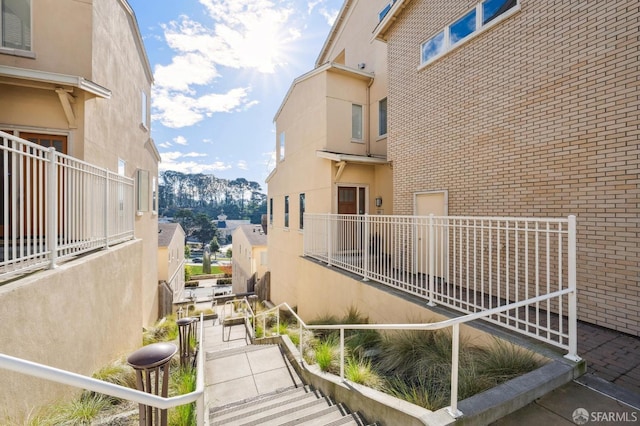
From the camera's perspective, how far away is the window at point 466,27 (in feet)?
19.7

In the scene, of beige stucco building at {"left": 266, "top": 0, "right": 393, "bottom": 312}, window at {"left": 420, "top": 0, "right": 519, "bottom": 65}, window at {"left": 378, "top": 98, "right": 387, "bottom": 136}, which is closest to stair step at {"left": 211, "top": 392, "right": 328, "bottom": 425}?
beige stucco building at {"left": 266, "top": 0, "right": 393, "bottom": 312}

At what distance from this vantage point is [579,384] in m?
3.04

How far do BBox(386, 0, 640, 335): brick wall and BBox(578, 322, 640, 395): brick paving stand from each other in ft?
0.84

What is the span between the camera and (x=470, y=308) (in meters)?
4.73

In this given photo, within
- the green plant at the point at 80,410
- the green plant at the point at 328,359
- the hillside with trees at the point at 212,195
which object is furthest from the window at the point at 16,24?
the hillside with trees at the point at 212,195

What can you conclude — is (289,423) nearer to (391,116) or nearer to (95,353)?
(95,353)

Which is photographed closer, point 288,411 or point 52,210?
point 52,210

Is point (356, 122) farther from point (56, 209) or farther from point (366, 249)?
point (56, 209)

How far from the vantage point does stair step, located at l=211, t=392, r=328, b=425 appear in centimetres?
385

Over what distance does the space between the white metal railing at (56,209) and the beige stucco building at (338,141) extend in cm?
590

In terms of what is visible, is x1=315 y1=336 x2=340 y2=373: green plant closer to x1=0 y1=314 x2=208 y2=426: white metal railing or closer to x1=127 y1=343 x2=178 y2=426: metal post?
x1=127 y1=343 x2=178 y2=426: metal post

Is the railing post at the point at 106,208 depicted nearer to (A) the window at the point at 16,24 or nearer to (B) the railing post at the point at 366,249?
(A) the window at the point at 16,24

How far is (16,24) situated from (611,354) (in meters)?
12.2

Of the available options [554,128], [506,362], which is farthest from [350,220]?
[506,362]
